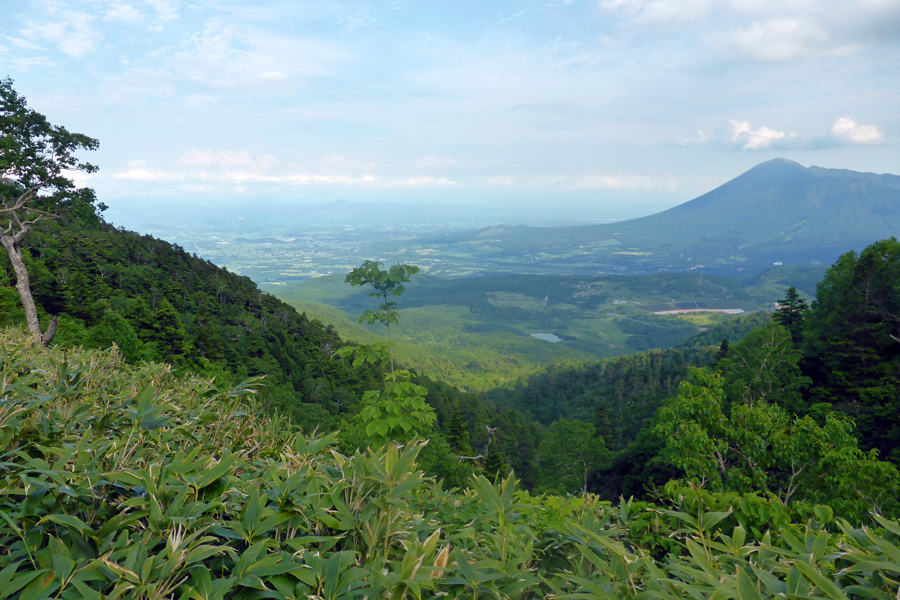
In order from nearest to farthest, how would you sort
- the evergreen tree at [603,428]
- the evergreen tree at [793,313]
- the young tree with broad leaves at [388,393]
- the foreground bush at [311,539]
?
the foreground bush at [311,539], the young tree with broad leaves at [388,393], the evergreen tree at [793,313], the evergreen tree at [603,428]

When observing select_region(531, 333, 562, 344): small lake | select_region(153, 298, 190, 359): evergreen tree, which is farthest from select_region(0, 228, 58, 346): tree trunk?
select_region(531, 333, 562, 344): small lake

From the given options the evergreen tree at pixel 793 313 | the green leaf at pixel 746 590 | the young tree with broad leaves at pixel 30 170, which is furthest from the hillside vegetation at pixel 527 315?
the green leaf at pixel 746 590

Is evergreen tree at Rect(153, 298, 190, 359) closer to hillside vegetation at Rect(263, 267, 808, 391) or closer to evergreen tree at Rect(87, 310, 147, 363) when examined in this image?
evergreen tree at Rect(87, 310, 147, 363)

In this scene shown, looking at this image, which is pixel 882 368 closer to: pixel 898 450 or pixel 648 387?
pixel 898 450

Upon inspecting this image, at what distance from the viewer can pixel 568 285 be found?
638ft

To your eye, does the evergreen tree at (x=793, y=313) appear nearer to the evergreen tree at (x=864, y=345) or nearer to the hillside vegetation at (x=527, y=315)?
the evergreen tree at (x=864, y=345)

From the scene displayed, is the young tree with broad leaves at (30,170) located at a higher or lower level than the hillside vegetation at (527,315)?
higher

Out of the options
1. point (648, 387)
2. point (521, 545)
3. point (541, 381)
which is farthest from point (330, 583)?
point (541, 381)

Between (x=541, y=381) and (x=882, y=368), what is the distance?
56155 mm

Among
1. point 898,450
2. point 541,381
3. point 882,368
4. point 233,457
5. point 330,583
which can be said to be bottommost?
point 541,381

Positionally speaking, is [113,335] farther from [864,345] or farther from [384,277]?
[864,345]

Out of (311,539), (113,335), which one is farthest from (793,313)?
(311,539)

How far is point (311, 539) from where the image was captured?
137 centimetres

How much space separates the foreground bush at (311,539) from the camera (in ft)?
3.87
